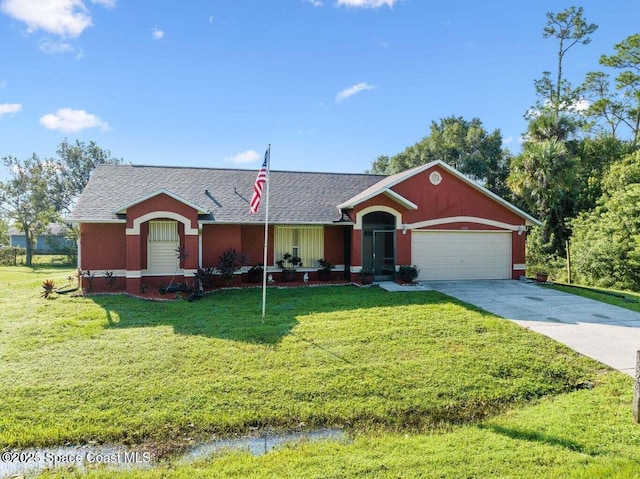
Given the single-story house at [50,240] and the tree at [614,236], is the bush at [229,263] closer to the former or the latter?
the tree at [614,236]

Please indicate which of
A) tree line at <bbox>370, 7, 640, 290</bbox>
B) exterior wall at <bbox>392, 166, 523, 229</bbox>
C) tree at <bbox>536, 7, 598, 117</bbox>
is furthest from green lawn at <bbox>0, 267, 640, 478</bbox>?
tree at <bbox>536, 7, 598, 117</bbox>

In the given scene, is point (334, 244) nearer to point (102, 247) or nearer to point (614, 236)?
point (102, 247)

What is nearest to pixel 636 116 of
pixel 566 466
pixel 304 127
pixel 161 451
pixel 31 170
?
pixel 304 127

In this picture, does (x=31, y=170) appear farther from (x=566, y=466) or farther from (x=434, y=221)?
(x=566, y=466)

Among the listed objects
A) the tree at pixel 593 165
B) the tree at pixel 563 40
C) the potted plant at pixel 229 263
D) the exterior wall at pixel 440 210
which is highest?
the tree at pixel 563 40

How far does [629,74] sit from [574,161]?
15.2m

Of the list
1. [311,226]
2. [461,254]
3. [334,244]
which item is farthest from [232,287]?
[461,254]

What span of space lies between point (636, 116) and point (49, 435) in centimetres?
4166

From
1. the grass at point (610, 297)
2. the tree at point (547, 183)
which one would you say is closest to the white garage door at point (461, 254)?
the grass at point (610, 297)

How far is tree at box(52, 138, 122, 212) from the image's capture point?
151 feet

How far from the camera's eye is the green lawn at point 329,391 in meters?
5.15

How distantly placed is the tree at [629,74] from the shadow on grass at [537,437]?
34432 millimetres

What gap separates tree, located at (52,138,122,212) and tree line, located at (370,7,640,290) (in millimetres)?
37670

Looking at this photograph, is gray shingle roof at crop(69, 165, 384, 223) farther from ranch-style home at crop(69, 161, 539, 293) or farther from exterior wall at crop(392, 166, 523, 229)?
exterior wall at crop(392, 166, 523, 229)
